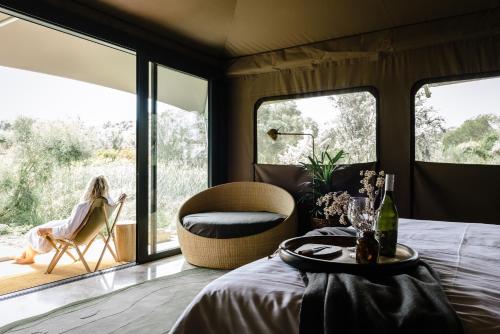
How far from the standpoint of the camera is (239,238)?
3.49 metres

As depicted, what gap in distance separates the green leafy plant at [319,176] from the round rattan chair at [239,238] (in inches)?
12.0

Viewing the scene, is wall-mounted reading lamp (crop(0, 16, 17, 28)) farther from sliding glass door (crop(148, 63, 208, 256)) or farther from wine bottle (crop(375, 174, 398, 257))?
wine bottle (crop(375, 174, 398, 257))

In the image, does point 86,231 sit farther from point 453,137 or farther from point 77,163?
point 453,137

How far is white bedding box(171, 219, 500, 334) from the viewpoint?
95 cm

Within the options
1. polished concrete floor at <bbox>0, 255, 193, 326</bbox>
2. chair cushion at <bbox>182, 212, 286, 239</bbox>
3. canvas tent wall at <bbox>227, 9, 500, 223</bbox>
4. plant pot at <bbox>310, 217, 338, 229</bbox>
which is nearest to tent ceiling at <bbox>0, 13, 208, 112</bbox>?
canvas tent wall at <bbox>227, 9, 500, 223</bbox>

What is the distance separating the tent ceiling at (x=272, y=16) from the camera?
352 cm

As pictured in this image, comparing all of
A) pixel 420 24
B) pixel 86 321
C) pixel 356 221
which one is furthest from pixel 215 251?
pixel 420 24

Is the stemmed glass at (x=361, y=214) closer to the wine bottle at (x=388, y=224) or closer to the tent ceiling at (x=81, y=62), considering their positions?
the wine bottle at (x=388, y=224)

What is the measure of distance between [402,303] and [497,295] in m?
0.28

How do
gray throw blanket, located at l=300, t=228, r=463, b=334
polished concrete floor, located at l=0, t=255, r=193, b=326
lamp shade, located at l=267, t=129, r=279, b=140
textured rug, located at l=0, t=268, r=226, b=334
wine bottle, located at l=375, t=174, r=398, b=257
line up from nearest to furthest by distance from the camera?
gray throw blanket, located at l=300, t=228, r=463, b=334
wine bottle, located at l=375, t=174, r=398, b=257
textured rug, located at l=0, t=268, r=226, b=334
polished concrete floor, located at l=0, t=255, r=193, b=326
lamp shade, located at l=267, t=129, r=279, b=140

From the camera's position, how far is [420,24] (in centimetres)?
374

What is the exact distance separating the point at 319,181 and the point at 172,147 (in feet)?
5.59

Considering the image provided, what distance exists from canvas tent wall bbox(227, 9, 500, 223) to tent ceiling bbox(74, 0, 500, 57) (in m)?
0.13

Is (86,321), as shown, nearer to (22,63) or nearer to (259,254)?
(259,254)
